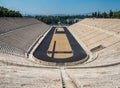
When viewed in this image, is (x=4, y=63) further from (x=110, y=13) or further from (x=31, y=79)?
(x=110, y=13)

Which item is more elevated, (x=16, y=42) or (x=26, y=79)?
(x=16, y=42)

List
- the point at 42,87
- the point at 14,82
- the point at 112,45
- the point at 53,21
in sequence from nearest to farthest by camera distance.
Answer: the point at 42,87 < the point at 14,82 < the point at 112,45 < the point at 53,21

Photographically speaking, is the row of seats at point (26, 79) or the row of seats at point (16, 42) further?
the row of seats at point (16, 42)

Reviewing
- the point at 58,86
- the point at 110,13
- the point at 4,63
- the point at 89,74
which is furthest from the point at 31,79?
the point at 110,13

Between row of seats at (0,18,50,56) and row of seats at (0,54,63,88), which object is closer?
row of seats at (0,54,63,88)

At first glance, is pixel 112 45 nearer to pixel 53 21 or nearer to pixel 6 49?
pixel 6 49

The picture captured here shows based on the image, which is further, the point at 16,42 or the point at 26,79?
the point at 16,42

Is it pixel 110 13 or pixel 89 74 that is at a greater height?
pixel 110 13

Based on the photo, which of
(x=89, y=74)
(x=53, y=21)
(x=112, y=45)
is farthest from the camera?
(x=53, y=21)

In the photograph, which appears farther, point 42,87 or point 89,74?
point 89,74
